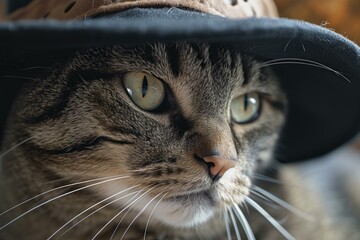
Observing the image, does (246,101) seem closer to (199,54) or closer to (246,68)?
(246,68)

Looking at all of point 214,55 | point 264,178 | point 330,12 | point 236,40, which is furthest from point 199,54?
point 330,12

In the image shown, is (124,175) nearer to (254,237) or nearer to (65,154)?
(65,154)

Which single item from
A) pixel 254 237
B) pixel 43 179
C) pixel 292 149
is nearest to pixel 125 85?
pixel 43 179

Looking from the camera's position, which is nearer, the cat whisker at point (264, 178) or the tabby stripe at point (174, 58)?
the tabby stripe at point (174, 58)

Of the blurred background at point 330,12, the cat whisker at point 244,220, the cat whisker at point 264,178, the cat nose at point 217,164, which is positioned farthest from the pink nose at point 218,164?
the blurred background at point 330,12

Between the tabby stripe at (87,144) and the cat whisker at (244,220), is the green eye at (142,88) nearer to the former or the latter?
the tabby stripe at (87,144)
